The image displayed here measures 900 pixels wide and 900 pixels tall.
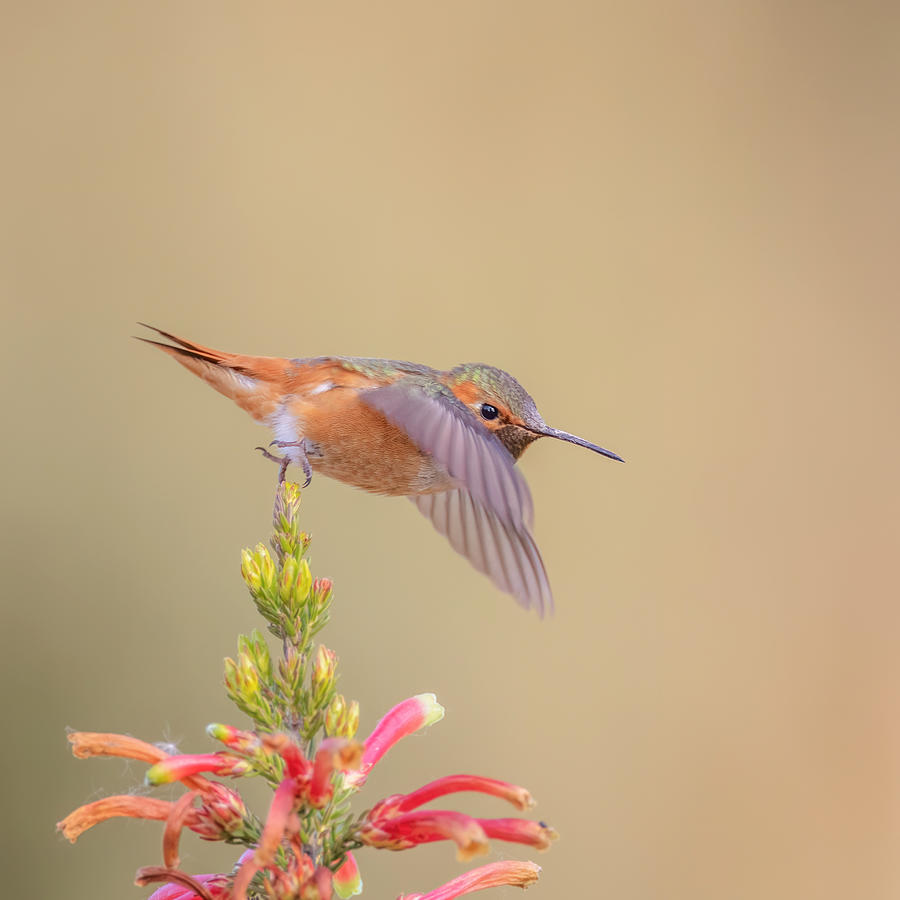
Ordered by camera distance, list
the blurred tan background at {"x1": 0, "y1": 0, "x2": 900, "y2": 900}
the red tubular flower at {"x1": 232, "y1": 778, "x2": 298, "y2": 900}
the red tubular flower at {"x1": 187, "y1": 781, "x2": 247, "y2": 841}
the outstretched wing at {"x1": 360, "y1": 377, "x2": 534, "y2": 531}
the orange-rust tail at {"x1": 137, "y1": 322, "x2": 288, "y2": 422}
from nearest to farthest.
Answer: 1. the red tubular flower at {"x1": 232, "y1": 778, "x2": 298, "y2": 900}
2. the red tubular flower at {"x1": 187, "y1": 781, "x2": 247, "y2": 841}
3. the outstretched wing at {"x1": 360, "y1": 377, "x2": 534, "y2": 531}
4. the orange-rust tail at {"x1": 137, "y1": 322, "x2": 288, "y2": 422}
5. the blurred tan background at {"x1": 0, "y1": 0, "x2": 900, "y2": 900}

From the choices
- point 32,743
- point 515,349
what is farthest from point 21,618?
point 515,349

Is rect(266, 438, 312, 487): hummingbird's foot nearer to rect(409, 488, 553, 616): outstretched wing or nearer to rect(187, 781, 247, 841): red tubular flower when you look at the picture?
rect(409, 488, 553, 616): outstretched wing

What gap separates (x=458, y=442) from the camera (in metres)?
0.99

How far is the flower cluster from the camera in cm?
56

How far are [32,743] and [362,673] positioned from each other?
2.28ft

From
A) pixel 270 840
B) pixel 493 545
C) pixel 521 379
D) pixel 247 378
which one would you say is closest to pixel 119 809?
pixel 270 840

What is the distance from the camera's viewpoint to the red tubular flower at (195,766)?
585 millimetres

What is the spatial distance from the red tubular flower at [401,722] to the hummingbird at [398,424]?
0.23 metres

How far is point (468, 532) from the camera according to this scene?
1.10m

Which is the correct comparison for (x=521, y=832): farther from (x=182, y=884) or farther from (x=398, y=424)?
(x=398, y=424)

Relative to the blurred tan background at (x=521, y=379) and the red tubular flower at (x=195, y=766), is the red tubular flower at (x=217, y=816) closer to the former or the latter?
the red tubular flower at (x=195, y=766)

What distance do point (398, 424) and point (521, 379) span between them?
1.37 metres

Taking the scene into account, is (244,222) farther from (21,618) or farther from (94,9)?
(21,618)

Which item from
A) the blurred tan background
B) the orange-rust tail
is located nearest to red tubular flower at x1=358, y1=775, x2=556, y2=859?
the orange-rust tail
